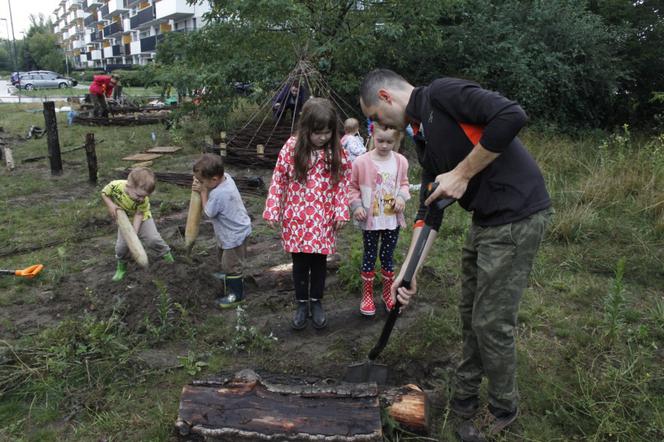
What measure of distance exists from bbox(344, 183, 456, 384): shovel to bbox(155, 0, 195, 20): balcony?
45078mm

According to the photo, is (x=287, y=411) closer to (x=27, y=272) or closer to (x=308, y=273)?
(x=308, y=273)

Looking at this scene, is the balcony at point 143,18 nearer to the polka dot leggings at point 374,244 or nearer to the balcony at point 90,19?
the balcony at point 90,19

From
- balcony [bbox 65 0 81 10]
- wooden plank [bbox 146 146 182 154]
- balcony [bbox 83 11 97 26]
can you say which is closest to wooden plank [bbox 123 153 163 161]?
wooden plank [bbox 146 146 182 154]

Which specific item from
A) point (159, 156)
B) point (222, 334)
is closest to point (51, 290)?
point (222, 334)

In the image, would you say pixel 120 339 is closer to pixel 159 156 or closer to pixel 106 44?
pixel 159 156

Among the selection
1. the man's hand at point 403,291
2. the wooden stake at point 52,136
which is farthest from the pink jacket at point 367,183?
the wooden stake at point 52,136

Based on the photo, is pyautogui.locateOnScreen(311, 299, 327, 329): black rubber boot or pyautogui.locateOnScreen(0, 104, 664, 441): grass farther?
pyautogui.locateOnScreen(311, 299, 327, 329): black rubber boot

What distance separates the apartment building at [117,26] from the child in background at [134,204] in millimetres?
27775

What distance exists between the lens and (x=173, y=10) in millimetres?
43531

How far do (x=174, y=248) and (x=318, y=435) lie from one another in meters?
3.10

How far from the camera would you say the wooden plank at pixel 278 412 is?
2219 mm

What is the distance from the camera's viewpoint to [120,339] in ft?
10.6

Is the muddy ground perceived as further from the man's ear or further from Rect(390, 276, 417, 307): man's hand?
the man's ear

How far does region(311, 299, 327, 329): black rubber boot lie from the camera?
350 cm
